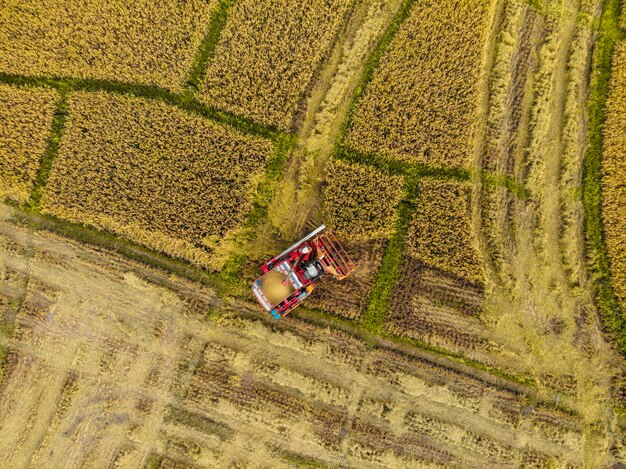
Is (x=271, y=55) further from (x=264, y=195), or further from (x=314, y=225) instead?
(x=314, y=225)

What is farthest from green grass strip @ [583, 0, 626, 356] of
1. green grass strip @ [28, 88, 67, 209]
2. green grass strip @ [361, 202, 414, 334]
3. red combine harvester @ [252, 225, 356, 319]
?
green grass strip @ [28, 88, 67, 209]

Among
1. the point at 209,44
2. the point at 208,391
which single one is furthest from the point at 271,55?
the point at 208,391

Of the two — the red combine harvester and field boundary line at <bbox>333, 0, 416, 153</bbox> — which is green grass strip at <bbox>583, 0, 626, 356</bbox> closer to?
field boundary line at <bbox>333, 0, 416, 153</bbox>

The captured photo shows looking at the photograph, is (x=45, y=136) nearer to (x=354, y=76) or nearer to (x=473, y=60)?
(x=354, y=76)

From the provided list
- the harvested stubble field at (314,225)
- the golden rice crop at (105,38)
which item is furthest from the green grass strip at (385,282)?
the golden rice crop at (105,38)


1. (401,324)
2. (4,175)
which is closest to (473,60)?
(401,324)
